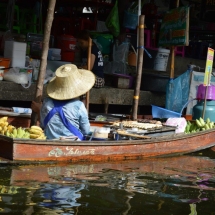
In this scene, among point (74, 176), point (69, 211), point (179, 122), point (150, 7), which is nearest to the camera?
point (69, 211)

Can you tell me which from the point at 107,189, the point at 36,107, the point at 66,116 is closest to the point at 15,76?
the point at 36,107

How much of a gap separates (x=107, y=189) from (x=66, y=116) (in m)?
1.45

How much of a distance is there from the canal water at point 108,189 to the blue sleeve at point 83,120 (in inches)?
19.6

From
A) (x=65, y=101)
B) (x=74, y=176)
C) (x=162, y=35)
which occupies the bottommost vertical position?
(x=74, y=176)

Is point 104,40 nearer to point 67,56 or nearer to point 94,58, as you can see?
point 67,56

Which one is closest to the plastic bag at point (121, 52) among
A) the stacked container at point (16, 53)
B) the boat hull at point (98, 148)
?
the stacked container at point (16, 53)

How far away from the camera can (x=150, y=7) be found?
1548cm

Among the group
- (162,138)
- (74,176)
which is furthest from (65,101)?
(162,138)

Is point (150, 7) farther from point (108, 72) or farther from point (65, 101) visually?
point (65, 101)

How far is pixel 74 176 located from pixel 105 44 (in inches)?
256

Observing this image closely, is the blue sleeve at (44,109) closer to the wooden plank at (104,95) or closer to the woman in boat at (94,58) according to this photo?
the woman in boat at (94,58)

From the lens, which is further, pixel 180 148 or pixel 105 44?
pixel 105 44

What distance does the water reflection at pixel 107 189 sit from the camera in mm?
6332

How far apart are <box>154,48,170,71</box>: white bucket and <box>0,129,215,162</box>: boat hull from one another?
12.8 ft
